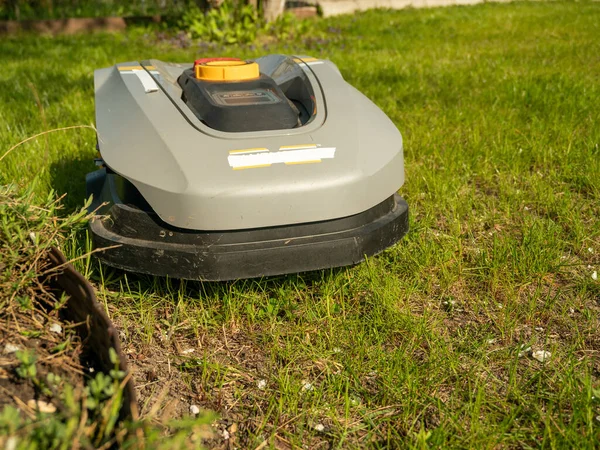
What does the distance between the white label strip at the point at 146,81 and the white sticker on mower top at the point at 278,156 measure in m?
0.45

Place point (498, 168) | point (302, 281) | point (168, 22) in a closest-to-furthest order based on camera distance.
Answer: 1. point (302, 281)
2. point (498, 168)
3. point (168, 22)

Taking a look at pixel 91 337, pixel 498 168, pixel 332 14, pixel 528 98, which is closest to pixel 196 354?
pixel 91 337

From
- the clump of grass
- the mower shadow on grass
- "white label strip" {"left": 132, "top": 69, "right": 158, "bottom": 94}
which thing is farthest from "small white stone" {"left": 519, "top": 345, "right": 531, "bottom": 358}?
the mower shadow on grass

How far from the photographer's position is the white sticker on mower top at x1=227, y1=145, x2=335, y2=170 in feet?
5.29

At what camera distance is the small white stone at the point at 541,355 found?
1681 millimetres

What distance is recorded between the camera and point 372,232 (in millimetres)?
1704

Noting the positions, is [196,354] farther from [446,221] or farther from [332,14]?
[332,14]

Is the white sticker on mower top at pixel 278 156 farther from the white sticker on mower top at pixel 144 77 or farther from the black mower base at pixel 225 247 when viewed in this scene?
the white sticker on mower top at pixel 144 77

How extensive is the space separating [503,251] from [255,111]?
3.10 feet

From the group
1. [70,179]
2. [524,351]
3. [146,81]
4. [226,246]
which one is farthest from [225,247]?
[70,179]

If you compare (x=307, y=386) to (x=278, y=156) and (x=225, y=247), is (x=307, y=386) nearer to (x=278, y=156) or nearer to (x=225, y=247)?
(x=225, y=247)

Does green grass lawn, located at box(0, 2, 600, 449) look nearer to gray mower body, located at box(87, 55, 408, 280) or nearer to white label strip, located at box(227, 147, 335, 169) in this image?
gray mower body, located at box(87, 55, 408, 280)

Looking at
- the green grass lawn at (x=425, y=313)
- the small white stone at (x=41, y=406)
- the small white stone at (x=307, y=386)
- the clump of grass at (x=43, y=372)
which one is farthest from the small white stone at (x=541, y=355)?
the small white stone at (x=41, y=406)

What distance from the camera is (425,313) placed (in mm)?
1776
